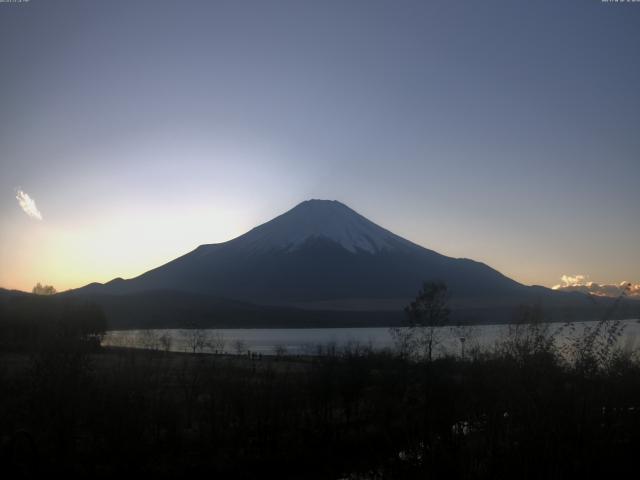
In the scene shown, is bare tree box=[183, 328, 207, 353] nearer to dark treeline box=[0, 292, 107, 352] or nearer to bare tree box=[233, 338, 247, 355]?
A: bare tree box=[233, 338, 247, 355]

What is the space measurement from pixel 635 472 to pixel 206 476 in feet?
33.3

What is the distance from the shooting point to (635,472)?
8352mm

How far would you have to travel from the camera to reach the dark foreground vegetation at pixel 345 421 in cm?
801

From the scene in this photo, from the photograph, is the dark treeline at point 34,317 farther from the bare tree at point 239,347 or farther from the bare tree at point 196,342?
the bare tree at point 239,347

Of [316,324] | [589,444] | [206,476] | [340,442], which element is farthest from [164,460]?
[316,324]

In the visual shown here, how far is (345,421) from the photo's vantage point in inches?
816

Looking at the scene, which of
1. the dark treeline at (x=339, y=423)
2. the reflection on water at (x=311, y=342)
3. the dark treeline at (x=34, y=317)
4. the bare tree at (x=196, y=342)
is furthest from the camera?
the bare tree at (x=196, y=342)

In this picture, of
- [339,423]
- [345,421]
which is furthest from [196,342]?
[339,423]

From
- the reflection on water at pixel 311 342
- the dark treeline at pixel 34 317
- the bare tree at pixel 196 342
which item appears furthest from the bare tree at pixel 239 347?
the dark treeline at pixel 34 317

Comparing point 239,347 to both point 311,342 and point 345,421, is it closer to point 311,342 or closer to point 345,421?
point 311,342

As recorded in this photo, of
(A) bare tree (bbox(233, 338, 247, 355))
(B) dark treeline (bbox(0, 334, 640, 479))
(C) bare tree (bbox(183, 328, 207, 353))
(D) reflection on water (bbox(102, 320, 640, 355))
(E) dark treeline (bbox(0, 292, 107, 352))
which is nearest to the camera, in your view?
(B) dark treeline (bbox(0, 334, 640, 479))

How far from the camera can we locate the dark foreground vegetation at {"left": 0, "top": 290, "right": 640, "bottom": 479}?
801 centimetres

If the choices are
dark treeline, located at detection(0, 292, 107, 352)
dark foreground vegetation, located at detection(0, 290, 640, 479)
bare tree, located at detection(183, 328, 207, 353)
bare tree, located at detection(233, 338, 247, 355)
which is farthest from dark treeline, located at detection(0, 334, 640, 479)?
bare tree, located at detection(233, 338, 247, 355)

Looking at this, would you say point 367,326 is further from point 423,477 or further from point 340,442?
point 423,477
